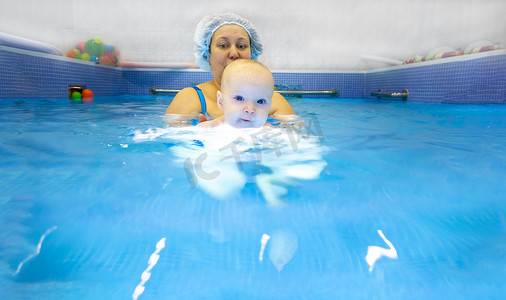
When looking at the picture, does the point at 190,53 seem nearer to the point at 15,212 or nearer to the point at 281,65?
the point at 281,65

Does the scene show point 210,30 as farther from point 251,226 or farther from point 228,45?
point 251,226

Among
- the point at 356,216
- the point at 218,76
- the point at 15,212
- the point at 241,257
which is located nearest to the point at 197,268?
the point at 241,257

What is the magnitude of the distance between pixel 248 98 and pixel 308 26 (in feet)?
28.6

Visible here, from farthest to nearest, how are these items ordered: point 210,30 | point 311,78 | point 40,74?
point 311,78 < point 40,74 < point 210,30

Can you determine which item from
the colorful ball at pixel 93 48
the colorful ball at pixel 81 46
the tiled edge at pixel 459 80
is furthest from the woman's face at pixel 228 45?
the colorful ball at pixel 81 46

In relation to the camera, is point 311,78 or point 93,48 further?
point 311,78

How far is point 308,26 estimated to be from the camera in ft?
32.3

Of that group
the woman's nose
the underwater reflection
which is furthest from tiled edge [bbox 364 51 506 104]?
the woman's nose

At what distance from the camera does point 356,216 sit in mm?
941

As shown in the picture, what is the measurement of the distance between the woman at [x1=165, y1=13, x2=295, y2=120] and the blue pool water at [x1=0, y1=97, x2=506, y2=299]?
1216 mm

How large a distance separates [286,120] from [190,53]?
7.59 m

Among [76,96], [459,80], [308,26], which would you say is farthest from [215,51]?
[308,26]

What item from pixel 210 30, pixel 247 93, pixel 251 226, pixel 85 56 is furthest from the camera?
pixel 85 56

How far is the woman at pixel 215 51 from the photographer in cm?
265
